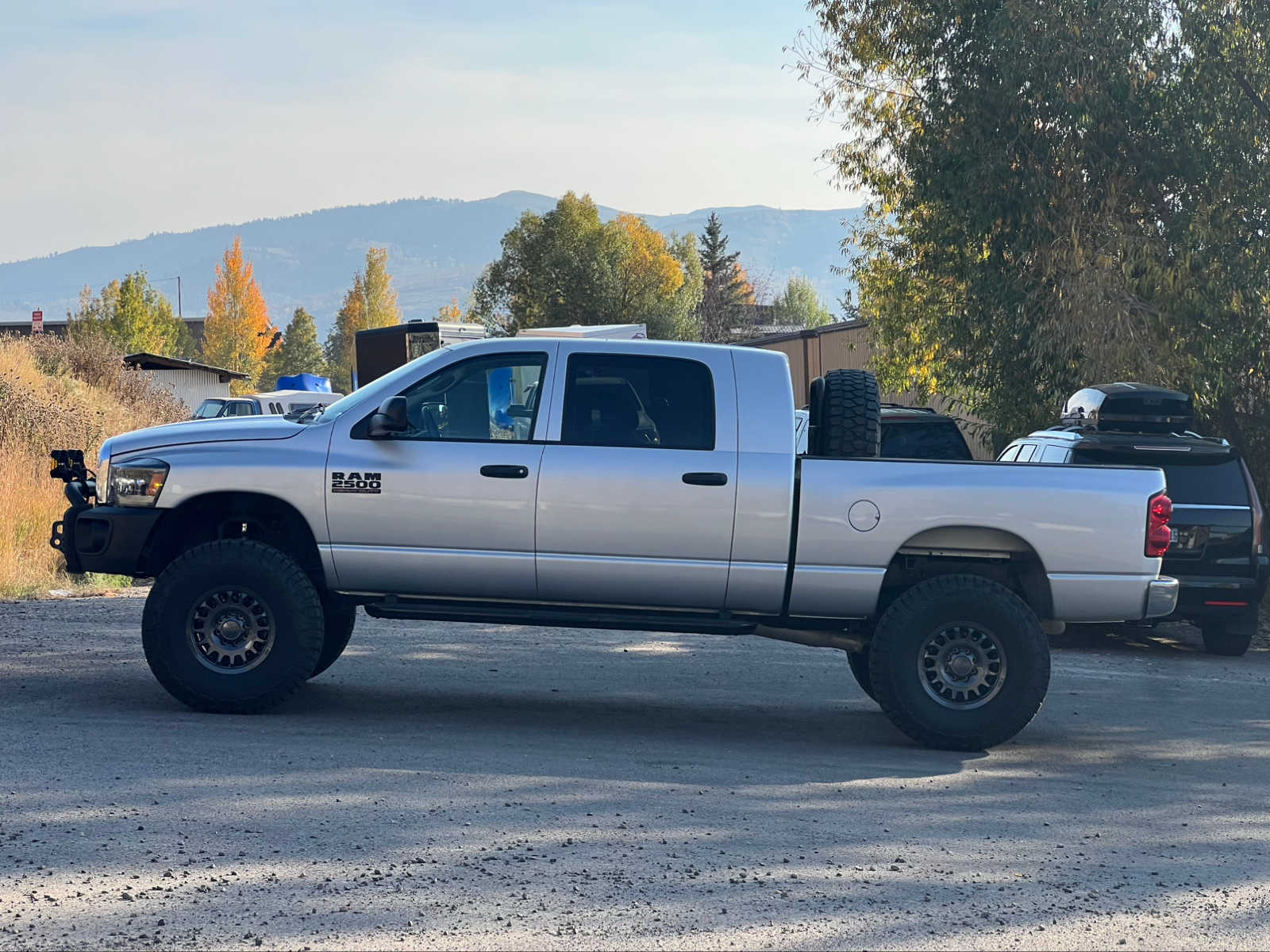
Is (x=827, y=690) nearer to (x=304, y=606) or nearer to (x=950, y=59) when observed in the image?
(x=304, y=606)

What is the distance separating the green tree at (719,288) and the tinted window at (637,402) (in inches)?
2772

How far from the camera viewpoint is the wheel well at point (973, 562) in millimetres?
7980

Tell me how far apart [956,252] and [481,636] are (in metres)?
9.96

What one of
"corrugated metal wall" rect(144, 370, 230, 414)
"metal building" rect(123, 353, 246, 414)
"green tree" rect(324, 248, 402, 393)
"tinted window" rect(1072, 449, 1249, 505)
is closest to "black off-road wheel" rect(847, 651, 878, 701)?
"tinted window" rect(1072, 449, 1249, 505)

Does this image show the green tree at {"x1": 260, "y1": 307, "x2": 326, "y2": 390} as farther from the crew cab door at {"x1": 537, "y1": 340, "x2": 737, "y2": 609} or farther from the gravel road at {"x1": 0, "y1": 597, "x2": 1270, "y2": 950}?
the crew cab door at {"x1": 537, "y1": 340, "x2": 737, "y2": 609}

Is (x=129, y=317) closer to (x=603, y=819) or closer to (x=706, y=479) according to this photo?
(x=706, y=479)

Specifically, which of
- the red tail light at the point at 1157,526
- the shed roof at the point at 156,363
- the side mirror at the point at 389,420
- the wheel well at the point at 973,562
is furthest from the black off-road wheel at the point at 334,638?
the shed roof at the point at 156,363

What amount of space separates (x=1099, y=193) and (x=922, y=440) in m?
3.68

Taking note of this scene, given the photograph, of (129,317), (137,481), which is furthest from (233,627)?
(129,317)

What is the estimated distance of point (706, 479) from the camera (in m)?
7.85

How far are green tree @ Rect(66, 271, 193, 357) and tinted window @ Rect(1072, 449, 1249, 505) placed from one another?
192ft

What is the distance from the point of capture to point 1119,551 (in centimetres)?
791

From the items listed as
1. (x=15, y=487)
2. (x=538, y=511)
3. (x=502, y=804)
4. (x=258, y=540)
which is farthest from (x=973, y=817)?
(x=15, y=487)

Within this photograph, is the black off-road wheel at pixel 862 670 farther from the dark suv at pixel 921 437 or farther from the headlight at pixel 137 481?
the dark suv at pixel 921 437
